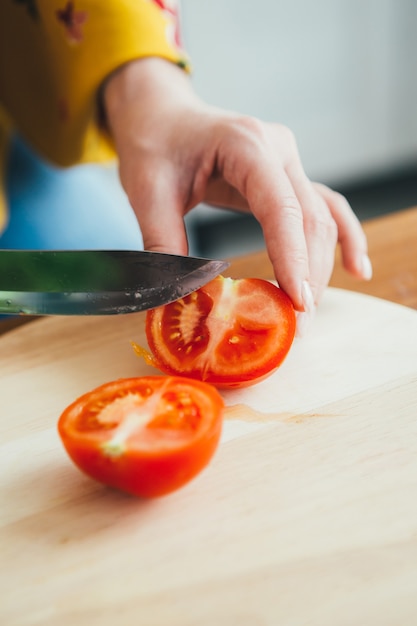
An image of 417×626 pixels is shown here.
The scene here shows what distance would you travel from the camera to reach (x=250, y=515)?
0.73 metres

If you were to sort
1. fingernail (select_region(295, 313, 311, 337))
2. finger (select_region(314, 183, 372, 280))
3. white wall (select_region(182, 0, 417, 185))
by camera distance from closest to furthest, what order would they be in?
fingernail (select_region(295, 313, 311, 337)), finger (select_region(314, 183, 372, 280)), white wall (select_region(182, 0, 417, 185))

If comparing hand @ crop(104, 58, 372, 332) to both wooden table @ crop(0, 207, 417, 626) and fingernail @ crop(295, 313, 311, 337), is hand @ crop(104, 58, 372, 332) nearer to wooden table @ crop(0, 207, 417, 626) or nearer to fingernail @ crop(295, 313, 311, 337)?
fingernail @ crop(295, 313, 311, 337)

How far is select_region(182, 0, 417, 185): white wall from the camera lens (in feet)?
10.6

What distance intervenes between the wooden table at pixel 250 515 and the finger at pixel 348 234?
0.62 feet

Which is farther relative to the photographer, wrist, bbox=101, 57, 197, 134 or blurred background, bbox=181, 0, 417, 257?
blurred background, bbox=181, 0, 417, 257

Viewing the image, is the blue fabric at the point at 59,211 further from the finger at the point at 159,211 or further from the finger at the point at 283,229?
the finger at the point at 283,229

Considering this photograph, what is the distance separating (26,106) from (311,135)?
233cm

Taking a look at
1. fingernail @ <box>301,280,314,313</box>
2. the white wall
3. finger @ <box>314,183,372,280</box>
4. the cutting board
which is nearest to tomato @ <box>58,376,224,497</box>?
the cutting board

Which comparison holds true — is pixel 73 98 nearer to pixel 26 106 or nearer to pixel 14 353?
pixel 26 106

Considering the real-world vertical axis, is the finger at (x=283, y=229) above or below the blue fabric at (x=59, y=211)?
above

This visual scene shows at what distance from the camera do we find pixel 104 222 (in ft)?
4.97

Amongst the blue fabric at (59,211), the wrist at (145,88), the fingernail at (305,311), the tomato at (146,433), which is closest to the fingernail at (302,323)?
the fingernail at (305,311)

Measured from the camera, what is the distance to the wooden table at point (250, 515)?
0.64 m

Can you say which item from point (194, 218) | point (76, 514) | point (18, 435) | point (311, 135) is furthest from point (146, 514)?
point (311, 135)
